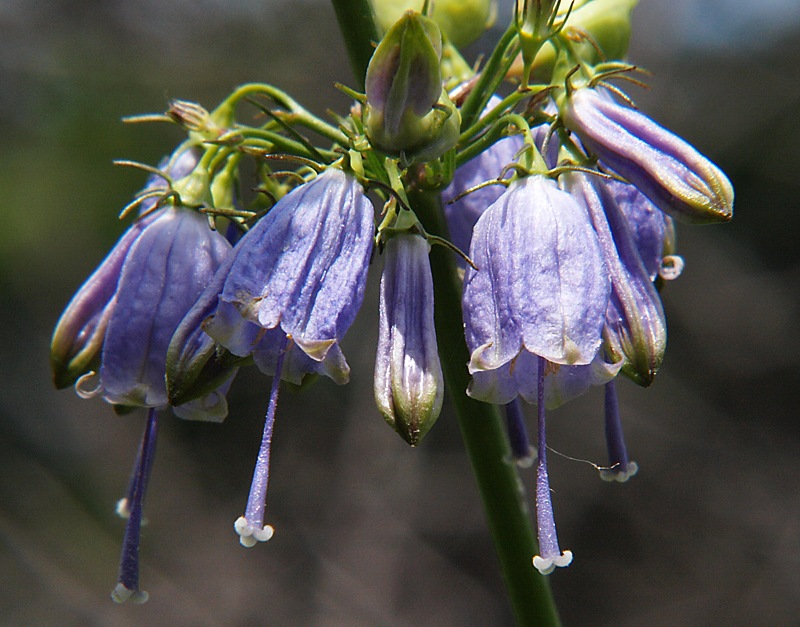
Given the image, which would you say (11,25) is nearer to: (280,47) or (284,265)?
(280,47)

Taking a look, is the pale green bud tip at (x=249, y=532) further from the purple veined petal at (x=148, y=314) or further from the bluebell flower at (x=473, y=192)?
the bluebell flower at (x=473, y=192)

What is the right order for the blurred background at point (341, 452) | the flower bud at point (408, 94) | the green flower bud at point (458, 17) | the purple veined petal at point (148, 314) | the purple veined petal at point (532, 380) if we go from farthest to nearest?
the blurred background at point (341, 452) < the green flower bud at point (458, 17) < the purple veined petal at point (148, 314) < the purple veined petal at point (532, 380) < the flower bud at point (408, 94)

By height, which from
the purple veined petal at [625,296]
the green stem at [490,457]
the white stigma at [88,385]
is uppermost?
the purple veined petal at [625,296]

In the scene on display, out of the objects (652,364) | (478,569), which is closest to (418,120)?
(652,364)

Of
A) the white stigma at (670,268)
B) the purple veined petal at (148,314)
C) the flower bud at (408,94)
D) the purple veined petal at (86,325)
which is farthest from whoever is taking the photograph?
the white stigma at (670,268)

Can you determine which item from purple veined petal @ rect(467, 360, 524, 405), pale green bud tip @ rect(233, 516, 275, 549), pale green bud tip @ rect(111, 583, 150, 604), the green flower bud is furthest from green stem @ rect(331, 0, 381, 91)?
pale green bud tip @ rect(111, 583, 150, 604)

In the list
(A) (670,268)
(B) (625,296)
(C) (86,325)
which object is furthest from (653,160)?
(C) (86,325)

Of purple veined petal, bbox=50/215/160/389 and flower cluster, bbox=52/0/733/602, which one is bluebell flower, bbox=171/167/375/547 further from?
purple veined petal, bbox=50/215/160/389

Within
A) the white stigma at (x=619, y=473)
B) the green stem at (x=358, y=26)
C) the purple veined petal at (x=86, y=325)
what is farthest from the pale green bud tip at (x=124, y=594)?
the green stem at (x=358, y=26)

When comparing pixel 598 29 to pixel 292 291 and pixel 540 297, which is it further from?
pixel 292 291
